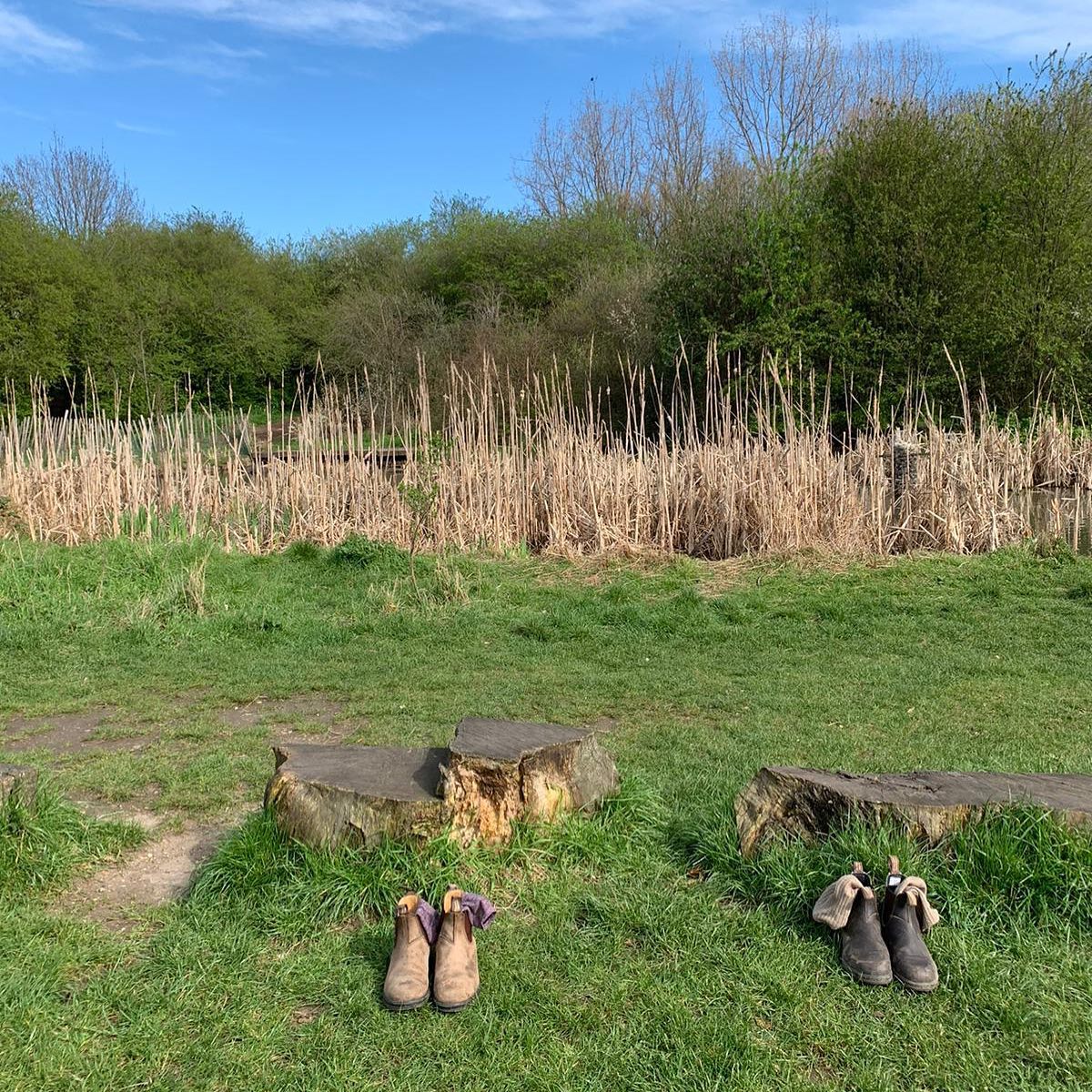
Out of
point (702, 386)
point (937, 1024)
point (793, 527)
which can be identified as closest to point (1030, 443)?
point (793, 527)

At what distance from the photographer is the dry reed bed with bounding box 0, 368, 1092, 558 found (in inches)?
360

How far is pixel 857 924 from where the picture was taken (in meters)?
2.57

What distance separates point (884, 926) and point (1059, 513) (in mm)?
7868

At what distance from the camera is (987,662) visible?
19.1 ft

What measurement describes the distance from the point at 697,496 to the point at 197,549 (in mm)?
4727

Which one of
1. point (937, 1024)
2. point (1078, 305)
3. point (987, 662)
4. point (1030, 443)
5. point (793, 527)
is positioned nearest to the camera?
point (937, 1024)

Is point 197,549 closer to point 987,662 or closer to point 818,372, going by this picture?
point 987,662

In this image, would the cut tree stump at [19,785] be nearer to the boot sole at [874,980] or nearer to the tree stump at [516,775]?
the tree stump at [516,775]

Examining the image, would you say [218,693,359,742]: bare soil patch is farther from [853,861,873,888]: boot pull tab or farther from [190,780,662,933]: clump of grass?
[853,861,873,888]: boot pull tab

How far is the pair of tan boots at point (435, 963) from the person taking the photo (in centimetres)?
242

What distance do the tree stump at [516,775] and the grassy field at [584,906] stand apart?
84mm

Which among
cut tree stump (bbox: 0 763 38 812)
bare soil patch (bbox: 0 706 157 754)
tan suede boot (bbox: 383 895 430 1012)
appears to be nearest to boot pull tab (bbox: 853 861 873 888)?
tan suede boot (bbox: 383 895 430 1012)

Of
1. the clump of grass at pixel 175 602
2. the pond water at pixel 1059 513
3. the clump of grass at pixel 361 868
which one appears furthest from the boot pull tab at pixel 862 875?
the pond water at pixel 1059 513

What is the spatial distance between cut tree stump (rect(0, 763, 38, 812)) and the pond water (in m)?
8.54
